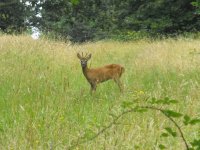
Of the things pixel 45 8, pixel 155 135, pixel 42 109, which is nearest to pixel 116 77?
pixel 42 109

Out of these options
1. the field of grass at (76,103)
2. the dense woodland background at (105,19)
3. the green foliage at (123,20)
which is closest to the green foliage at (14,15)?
the dense woodland background at (105,19)

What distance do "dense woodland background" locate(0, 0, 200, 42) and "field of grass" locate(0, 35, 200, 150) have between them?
10505 mm

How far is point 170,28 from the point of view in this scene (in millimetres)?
22422

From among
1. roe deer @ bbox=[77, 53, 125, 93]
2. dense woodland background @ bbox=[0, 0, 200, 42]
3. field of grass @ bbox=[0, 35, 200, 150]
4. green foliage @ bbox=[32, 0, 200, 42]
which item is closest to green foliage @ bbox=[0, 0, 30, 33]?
dense woodland background @ bbox=[0, 0, 200, 42]

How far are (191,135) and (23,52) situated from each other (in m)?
6.59

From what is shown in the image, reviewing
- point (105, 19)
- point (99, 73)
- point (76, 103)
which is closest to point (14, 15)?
point (105, 19)

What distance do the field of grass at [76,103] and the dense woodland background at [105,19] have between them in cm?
1050

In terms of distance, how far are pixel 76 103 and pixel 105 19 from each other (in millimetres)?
24801

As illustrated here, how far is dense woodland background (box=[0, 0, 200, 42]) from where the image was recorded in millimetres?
21844

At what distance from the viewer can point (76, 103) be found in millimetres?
4977

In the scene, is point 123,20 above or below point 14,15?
below

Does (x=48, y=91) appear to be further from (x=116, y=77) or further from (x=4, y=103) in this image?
(x=116, y=77)

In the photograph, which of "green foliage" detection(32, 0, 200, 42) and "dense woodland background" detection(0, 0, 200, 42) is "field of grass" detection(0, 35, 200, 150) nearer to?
"green foliage" detection(32, 0, 200, 42)

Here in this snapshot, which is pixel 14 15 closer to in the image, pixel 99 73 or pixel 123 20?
pixel 123 20
